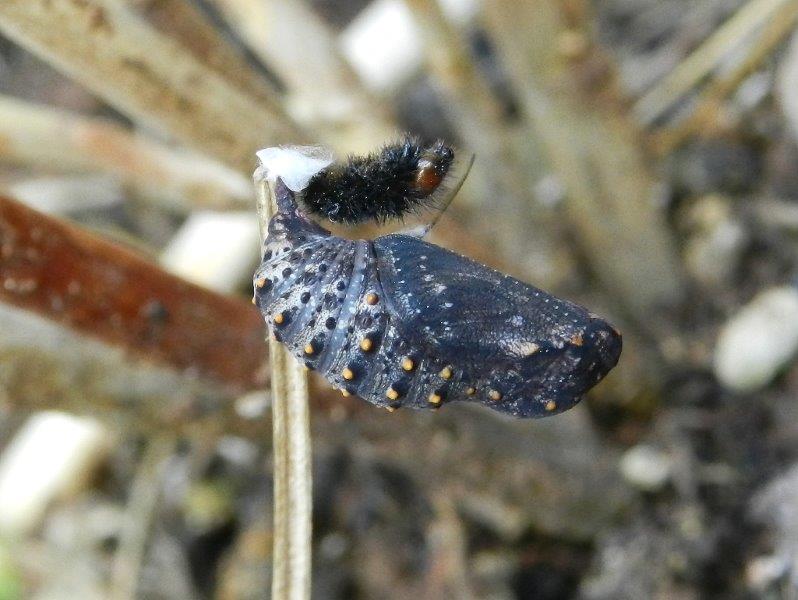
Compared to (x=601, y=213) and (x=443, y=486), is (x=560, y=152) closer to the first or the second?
(x=601, y=213)

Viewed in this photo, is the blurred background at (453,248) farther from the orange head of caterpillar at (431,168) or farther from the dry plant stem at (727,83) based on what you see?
the orange head of caterpillar at (431,168)

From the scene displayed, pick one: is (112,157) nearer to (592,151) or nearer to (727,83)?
(592,151)

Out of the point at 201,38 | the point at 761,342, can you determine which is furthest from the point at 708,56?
the point at 201,38

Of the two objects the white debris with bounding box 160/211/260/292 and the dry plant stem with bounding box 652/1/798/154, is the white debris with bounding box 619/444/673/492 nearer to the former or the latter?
Answer: the dry plant stem with bounding box 652/1/798/154

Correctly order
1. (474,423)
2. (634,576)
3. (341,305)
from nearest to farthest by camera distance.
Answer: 1. (341,305)
2. (474,423)
3. (634,576)

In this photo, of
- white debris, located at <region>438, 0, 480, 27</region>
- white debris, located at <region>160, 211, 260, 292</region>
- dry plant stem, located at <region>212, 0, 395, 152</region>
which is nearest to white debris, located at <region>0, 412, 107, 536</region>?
white debris, located at <region>160, 211, 260, 292</region>

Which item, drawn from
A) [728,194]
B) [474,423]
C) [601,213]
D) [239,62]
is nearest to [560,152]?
[601,213]
